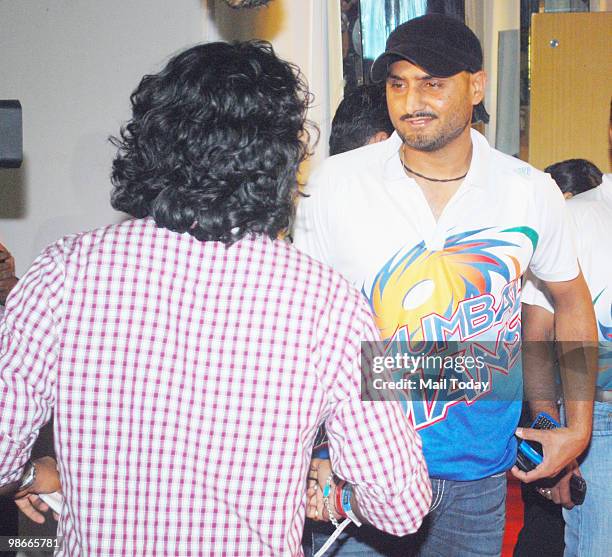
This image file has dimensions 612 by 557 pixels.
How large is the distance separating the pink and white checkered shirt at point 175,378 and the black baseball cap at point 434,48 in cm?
67

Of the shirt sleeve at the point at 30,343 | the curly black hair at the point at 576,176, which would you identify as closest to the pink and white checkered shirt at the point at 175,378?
the shirt sleeve at the point at 30,343

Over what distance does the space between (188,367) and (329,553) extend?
2.62 feet

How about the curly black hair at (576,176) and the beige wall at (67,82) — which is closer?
the beige wall at (67,82)

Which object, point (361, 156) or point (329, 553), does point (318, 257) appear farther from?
point (329, 553)

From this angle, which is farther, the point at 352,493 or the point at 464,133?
the point at 464,133

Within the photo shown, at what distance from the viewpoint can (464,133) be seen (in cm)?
162

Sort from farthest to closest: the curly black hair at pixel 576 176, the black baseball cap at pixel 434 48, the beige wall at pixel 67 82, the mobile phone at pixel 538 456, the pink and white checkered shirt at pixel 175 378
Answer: the curly black hair at pixel 576 176, the beige wall at pixel 67 82, the mobile phone at pixel 538 456, the black baseball cap at pixel 434 48, the pink and white checkered shirt at pixel 175 378

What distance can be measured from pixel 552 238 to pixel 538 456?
1.50 ft

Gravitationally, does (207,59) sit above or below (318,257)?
above

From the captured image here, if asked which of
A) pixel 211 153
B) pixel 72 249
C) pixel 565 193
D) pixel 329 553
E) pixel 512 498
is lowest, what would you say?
pixel 512 498

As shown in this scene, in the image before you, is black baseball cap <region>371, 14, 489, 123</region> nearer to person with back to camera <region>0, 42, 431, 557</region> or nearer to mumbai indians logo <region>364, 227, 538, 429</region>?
mumbai indians logo <region>364, 227, 538, 429</region>

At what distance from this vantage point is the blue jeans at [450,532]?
62.7 inches

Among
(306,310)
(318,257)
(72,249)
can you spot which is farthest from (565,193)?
(72,249)

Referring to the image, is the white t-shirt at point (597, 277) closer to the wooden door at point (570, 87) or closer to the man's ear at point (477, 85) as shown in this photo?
the man's ear at point (477, 85)
